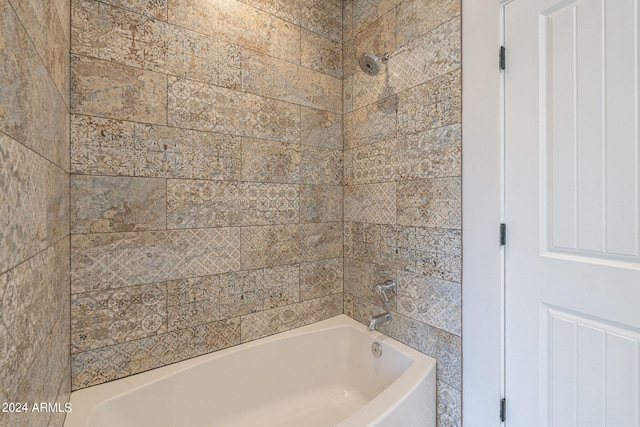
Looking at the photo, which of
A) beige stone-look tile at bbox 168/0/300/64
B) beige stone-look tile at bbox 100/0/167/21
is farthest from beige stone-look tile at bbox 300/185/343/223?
beige stone-look tile at bbox 100/0/167/21

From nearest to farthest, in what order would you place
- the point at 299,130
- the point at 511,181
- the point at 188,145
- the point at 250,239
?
the point at 511,181, the point at 188,145, the point at 250,239, the point at 299,130

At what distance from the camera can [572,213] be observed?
1.00 metres

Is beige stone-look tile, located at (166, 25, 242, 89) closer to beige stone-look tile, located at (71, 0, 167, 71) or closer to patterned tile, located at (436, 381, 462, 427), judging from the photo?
beige stone-look tile, located at (71, 0, 167, 71)

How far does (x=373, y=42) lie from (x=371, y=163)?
756mm

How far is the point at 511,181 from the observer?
116 cm

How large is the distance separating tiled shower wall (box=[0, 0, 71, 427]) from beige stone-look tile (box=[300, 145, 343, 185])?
1.15 metres

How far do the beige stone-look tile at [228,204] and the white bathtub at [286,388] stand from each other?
704 mm

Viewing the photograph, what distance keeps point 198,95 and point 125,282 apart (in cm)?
97

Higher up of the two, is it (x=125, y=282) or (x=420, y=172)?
(x=420, y=172)

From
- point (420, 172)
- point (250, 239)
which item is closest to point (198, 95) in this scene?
point (250, 239)

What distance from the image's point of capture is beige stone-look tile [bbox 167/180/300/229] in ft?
4.61

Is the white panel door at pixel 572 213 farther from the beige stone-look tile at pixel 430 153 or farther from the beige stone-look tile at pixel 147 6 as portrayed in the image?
the beige stone-look tile at pixel 147 6

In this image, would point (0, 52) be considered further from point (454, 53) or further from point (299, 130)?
point (454, 53)

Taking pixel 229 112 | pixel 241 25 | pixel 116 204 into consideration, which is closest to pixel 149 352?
pixel 116 204
